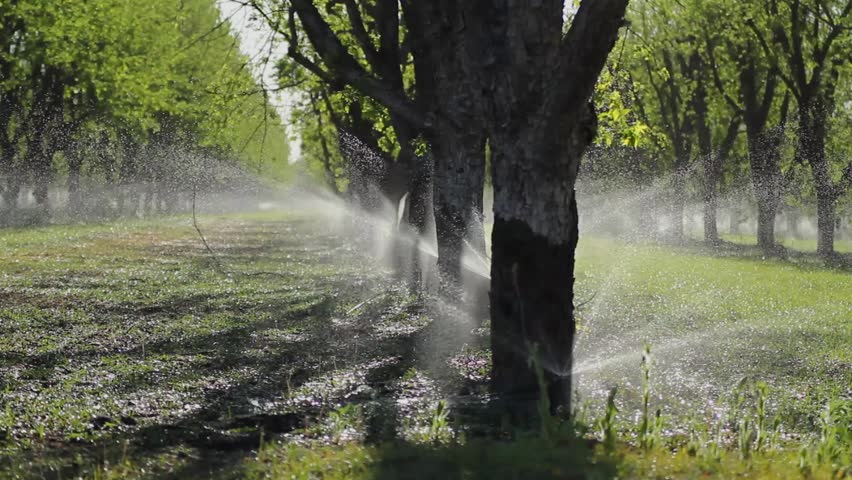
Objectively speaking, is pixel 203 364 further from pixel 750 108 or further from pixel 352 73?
pixel 750 108

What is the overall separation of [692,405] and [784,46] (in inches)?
1157

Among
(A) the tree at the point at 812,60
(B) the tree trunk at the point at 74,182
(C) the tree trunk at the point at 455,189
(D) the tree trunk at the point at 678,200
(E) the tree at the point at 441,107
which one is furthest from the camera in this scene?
(D) the tree trunk at the point at 678,200

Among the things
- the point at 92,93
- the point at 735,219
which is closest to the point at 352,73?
the point at 92,93

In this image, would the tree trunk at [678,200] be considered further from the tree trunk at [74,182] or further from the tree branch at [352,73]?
the tree branch at [352,73]

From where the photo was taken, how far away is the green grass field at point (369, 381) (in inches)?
241

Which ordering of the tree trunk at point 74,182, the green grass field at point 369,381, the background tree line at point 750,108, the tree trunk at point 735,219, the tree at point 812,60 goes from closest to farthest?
1. the green grass field at point 369,381
2. the tree at point 812,60
3. the background tree line at point 750,108
4. the tree trunk at point 74,182
5. the tree trunk at point 735,219

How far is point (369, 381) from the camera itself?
9.79 metres

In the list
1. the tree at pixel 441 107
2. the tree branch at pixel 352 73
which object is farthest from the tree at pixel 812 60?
the tree branch at pixel 352 73

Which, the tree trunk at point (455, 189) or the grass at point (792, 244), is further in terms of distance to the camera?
the grass at point (792, 244)

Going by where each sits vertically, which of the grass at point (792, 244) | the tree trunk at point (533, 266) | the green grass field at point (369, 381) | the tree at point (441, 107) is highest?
the tree at point (441, 107)

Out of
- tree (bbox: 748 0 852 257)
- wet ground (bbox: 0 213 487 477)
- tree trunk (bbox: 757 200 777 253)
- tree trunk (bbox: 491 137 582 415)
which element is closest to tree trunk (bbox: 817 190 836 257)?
tree (bbox: 748 0 852 257)

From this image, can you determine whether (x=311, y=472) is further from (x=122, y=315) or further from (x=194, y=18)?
(x=194, y=18)

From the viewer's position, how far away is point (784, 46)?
35406 mm

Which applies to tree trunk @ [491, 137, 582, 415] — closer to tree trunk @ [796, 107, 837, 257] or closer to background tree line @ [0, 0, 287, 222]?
background tree line @ [0, 0, 287, 222]
